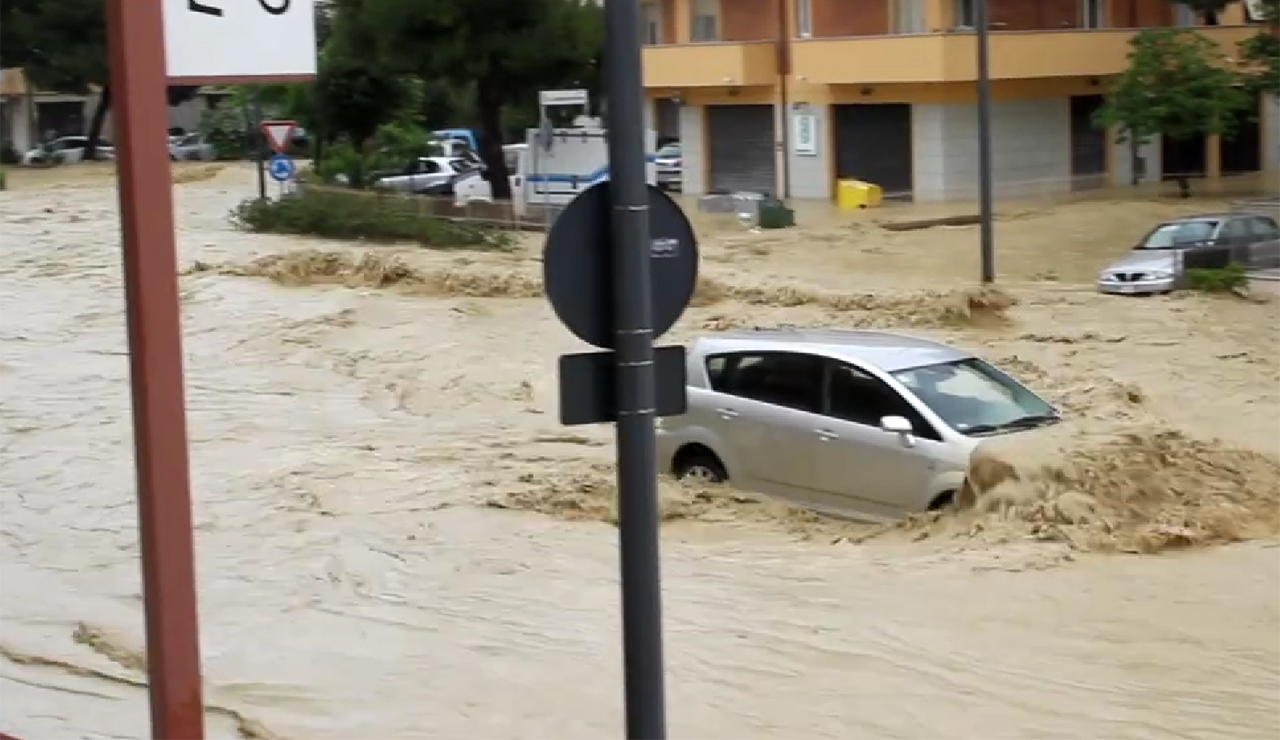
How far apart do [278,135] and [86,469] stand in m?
19.1

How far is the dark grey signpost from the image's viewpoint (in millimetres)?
5613

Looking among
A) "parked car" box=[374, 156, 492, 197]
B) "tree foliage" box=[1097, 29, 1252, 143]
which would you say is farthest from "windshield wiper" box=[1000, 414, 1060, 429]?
"parked car" box=[374, 156, 492, 197]

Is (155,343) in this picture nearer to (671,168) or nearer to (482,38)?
(482,38)

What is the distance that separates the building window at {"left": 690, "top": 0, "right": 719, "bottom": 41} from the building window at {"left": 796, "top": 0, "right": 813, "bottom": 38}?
307 centimetres

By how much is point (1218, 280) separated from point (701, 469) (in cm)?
1519

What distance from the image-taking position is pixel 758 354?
14.3 m

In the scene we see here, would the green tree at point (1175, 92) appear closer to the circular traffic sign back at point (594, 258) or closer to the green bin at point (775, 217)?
the green bin at point (775, 217)

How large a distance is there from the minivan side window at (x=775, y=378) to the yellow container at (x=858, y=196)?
3021 cm

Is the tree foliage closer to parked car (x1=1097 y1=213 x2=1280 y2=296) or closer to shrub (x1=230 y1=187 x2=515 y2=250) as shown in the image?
parked car (x1=1097 y1=213 x2=1280 y2=296)

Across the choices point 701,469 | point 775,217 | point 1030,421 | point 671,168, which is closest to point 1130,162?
point 775,217

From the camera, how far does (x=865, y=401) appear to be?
1350 centimetres

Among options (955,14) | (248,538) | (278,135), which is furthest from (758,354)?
(955,14)

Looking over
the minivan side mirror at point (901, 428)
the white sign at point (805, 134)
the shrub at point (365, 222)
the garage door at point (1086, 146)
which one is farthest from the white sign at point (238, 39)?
the garage door at point (1086, 146)

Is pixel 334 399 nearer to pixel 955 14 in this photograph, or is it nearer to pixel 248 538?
pixel 248 538
